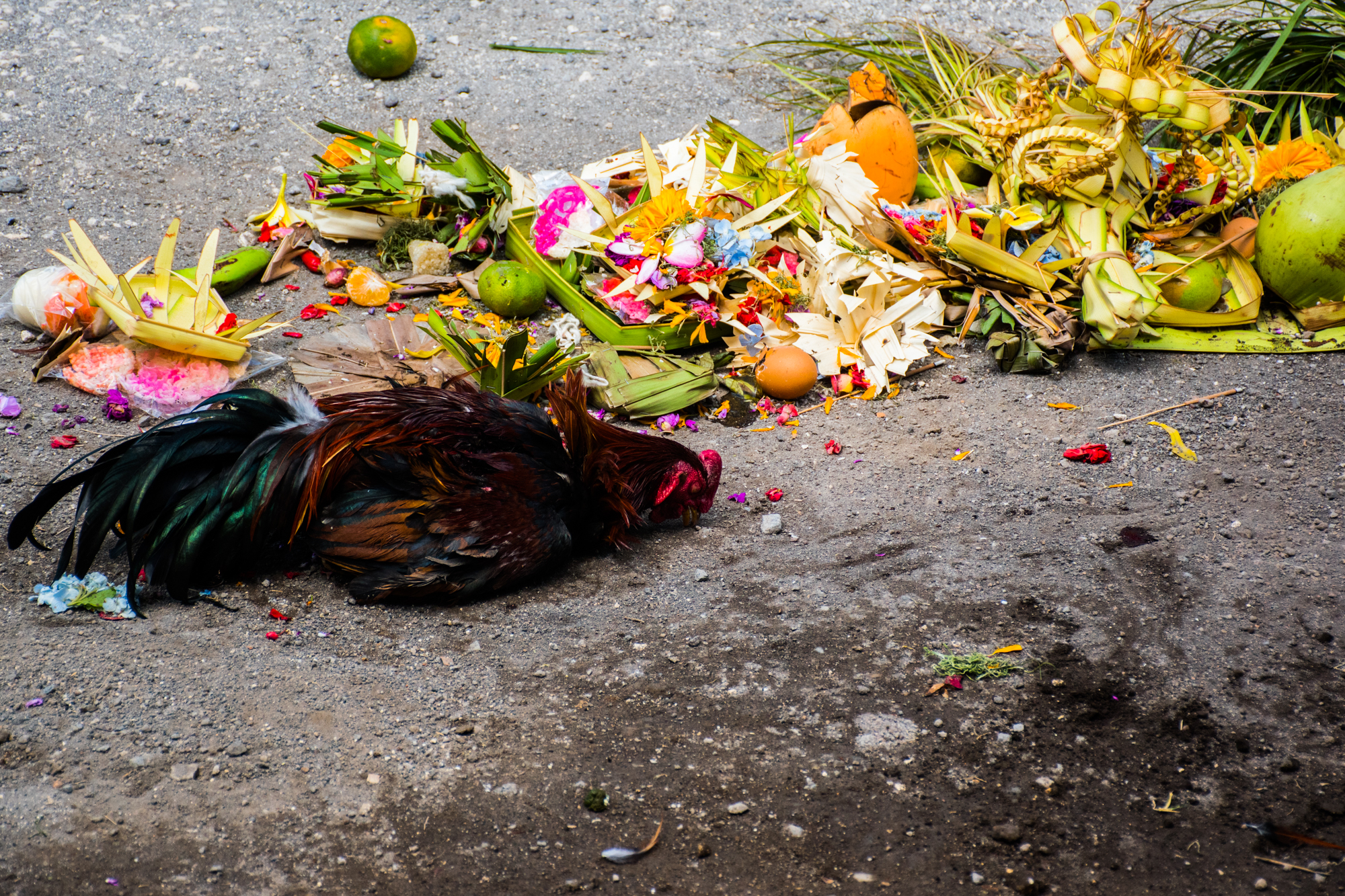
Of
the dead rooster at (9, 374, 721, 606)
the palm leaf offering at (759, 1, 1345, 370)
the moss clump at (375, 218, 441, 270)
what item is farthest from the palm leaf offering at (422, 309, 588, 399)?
the palm leaf offering at (759, 1, 1345, 370)

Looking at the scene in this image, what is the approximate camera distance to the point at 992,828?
1.69 metres

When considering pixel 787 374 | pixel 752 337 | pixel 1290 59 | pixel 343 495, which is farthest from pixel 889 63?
pixel 343 495

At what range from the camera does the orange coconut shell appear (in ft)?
13.2

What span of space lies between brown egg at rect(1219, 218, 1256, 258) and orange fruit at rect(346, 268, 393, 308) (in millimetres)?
3772

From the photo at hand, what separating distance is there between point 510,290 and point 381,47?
251cm

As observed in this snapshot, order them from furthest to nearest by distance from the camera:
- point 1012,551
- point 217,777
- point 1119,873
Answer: point 1012,551, point 217,777, point 1119,873

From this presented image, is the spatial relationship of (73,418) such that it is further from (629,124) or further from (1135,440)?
(1135,440)

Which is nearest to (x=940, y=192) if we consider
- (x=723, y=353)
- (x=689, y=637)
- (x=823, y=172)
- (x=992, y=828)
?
(x=823, y=172)

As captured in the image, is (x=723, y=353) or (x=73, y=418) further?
(x=723, y=353)

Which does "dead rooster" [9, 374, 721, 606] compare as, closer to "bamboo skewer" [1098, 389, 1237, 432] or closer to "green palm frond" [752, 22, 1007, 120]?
"bamboo skewer" [1098, 389, 1237, 432]

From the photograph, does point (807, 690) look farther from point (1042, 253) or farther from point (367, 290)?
point (367, 290)

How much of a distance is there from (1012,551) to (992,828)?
106cm

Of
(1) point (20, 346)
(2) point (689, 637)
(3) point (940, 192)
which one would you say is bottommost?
(2) point (689, 637)

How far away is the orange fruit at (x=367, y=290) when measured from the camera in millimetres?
3846
